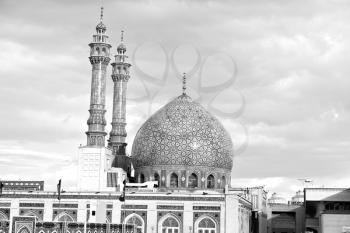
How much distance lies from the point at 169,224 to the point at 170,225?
0.42 feet

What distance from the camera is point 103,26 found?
72.1 metres

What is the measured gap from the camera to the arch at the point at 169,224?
63000mm

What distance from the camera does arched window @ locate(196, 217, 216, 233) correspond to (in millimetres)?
62219

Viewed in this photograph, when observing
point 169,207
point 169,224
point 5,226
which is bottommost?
point 5,226

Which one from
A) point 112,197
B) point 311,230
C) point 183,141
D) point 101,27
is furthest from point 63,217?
point 311,230

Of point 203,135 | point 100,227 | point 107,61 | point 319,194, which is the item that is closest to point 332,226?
point 319,194

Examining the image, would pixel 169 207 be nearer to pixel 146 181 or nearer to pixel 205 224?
pixel 205 224

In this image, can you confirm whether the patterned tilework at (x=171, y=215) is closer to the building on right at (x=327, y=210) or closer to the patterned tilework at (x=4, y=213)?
the building on right at (x=327, y=210)

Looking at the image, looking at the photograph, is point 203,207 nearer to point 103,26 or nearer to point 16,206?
point 16,206

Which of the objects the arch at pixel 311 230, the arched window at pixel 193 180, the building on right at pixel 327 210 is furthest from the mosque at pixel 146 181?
the building on right at pixel 327 210

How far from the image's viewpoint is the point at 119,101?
78.6 m

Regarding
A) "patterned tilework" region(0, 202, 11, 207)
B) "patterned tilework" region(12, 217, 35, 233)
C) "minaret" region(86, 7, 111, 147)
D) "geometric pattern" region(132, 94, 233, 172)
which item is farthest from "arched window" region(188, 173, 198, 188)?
"patterned tilework" region(12, 217, 35, 233)

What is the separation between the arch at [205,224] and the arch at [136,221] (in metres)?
4.86

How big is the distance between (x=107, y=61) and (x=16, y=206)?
670 inches
